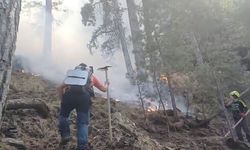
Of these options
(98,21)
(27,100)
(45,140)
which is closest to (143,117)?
(27,100)

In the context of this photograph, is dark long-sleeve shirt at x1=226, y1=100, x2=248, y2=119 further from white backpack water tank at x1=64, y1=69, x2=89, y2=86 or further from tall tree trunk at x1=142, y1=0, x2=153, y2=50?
white backpack water tank at x1=64, y1=69, x2=89, y2=86

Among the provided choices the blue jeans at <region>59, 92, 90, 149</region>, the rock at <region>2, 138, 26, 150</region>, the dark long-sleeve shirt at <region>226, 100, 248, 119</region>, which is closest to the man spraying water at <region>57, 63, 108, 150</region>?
the blue jeans at <region>59, 92, 90, 149</region>

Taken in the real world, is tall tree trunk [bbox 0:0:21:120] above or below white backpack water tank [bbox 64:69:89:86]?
below

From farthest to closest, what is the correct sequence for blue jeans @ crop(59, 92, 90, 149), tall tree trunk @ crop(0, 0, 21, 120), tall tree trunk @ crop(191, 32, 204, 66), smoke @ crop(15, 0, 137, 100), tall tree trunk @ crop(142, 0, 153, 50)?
smoke @ crop(15, 0, 137, 100) → tall tree trunk @ crop(191, 32, 204, 66) → tall tree trunk @ crop(142, 0, 153, 50) → blue jeans @ crop(59, 92, 90, 149) → tall tree trunk @ crop(0, 0, 21, 120)

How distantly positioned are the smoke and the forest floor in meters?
5.45

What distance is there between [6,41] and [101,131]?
6334 millimetres

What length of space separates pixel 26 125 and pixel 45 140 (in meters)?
0.78

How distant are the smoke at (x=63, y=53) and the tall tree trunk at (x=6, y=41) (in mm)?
15748

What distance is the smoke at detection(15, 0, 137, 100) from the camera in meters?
21.1

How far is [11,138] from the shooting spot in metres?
7.41

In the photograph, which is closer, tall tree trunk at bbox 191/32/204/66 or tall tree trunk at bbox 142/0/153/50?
tall tree trunk at bbox 142/0/153/50

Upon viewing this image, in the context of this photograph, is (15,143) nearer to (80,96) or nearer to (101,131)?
(80,96)

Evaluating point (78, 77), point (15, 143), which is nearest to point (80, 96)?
point (78, 77)

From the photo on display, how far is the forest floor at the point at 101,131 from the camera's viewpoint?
7746 millimetres
